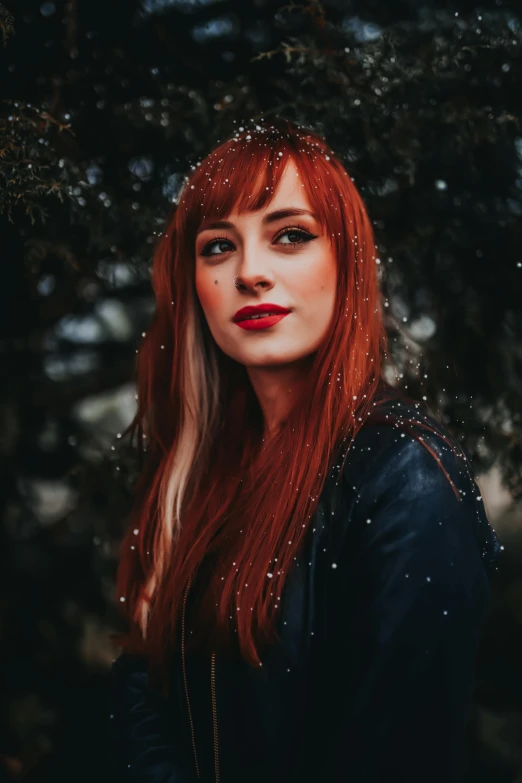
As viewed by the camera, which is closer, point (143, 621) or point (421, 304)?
point (143, 621)

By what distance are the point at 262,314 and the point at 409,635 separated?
54 centimetres

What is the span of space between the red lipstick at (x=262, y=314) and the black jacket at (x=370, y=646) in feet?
0.76

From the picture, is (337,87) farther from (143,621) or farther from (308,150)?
(143,621)

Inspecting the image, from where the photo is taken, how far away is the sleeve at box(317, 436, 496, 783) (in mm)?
950

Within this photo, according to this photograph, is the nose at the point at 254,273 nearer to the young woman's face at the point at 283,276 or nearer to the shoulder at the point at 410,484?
the young woman's face at the point at 283,276

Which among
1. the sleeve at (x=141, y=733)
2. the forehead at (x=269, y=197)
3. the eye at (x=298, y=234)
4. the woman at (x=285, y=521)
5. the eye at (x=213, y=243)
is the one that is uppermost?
the forehead at (x=269, y=197)

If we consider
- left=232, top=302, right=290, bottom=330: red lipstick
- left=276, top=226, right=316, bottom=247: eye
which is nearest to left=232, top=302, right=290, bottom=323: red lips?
left=232, top=302, right=290, bottom=330: red lipstick

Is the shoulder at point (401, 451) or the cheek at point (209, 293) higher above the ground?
the cheek at point (209, 293)

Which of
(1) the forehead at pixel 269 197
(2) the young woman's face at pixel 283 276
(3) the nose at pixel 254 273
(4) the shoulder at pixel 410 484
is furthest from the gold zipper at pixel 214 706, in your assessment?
(1) the forehead at pixel 269 197

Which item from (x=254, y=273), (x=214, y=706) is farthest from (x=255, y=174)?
(x=214, y=706)

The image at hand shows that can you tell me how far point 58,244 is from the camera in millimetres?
1596

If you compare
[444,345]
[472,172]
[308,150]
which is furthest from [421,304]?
[308,150]

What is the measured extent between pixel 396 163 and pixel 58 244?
2.44 feet

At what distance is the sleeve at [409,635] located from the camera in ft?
3.12
